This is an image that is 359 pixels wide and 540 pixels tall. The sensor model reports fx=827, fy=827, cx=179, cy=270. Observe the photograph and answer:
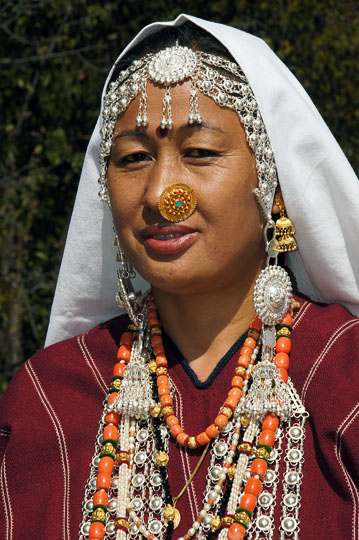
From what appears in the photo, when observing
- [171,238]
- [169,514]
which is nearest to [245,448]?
[169,514]

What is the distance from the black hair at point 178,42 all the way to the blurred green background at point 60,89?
1.92 metres

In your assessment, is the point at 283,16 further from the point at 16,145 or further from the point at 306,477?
the point at 306,477

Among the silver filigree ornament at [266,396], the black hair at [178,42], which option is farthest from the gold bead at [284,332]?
the black hair at [178,42]

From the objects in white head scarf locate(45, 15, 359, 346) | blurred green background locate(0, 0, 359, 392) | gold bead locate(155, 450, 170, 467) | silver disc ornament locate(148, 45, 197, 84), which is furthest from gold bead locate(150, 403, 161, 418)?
blurred green background locate(0, 0, 359, 392)

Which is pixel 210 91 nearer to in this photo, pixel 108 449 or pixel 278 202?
pixel 278 202

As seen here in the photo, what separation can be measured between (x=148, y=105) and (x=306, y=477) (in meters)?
Answer: 1.15

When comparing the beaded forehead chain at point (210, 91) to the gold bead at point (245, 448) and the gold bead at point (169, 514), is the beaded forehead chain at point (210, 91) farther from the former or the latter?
the gold bead at point (169, 514)

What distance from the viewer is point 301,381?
2.35 metres

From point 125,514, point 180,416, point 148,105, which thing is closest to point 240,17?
point 148,105

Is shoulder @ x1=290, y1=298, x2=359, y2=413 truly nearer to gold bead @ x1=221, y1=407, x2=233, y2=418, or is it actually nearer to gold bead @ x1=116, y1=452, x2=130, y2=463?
gold bead @ x1=221, y1=407, x2=233, y2=418

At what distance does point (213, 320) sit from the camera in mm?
2561

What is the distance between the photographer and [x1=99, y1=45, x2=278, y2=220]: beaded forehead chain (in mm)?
2412

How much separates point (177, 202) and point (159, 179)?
0.09m

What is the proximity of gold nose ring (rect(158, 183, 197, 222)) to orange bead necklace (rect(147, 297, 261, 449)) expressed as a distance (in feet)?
1.38
